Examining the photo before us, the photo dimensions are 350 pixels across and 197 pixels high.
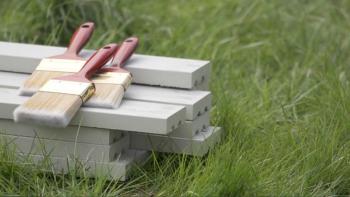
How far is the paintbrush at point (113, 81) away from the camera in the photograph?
2982 mm

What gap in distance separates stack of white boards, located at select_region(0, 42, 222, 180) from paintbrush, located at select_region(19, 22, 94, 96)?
0.05 meters

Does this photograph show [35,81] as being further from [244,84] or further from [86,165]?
[244,84]

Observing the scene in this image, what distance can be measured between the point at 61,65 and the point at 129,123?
0.50 metres

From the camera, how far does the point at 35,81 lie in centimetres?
312

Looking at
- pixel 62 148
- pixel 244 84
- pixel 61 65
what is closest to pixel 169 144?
pixel 62 148

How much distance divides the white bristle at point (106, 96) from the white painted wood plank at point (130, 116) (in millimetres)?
26

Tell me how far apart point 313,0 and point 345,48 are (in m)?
0.76

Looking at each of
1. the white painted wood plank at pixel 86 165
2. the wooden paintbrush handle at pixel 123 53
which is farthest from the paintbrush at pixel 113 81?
the white painted wood plank at pixel 86 165

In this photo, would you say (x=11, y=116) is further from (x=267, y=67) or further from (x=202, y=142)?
(x=267, y=67)

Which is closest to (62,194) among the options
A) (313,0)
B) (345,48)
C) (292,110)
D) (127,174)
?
(127,174)

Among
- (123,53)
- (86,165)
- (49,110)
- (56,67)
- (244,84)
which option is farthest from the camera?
(244,84)

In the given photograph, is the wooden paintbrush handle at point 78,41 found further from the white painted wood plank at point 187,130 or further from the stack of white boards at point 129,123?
the white painted wood plank at point 187,130

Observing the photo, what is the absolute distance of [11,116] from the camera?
2.99 metres

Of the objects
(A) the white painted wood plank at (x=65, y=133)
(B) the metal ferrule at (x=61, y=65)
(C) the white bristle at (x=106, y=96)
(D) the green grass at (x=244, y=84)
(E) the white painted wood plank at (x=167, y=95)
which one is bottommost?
(D) the green grass at (x=244, y=84)
